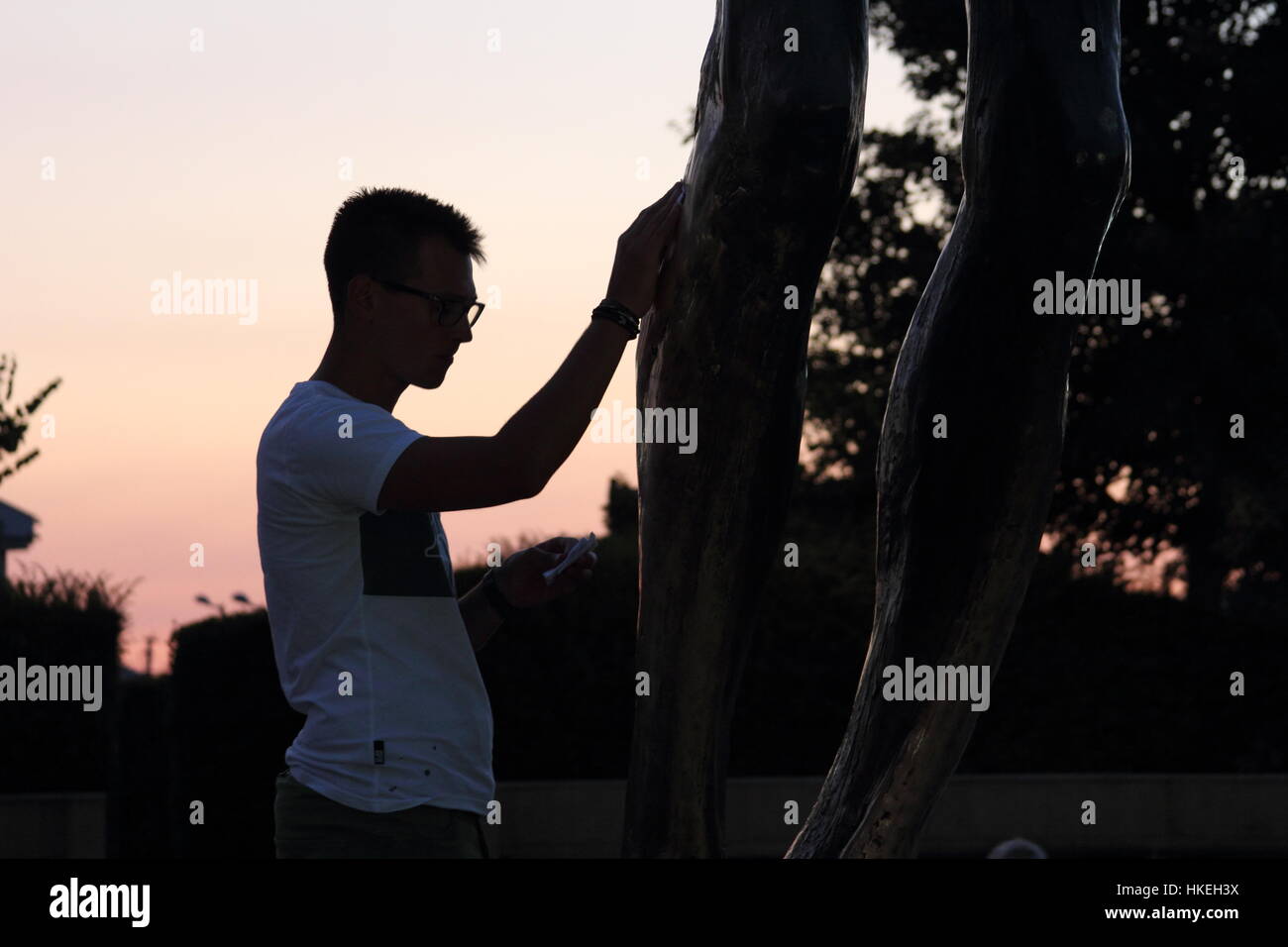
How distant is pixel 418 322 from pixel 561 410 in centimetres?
38

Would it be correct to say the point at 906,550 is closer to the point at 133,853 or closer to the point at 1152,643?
the point at 133,853

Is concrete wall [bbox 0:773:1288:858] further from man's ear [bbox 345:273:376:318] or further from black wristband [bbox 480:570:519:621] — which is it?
man's ear [bbox 345:273:376:318]

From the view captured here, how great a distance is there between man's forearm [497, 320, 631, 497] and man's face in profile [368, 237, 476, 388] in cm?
29

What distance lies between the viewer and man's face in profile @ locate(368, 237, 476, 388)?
321cm

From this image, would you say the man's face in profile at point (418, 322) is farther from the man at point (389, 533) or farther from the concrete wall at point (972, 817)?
the concrete wall at point (972, 817)

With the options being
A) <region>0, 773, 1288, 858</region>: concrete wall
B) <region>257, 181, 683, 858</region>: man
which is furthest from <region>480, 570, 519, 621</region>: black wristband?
<region>0, 773, 1288, 858</region>: concrete wall

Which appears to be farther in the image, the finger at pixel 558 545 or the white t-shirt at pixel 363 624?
the finger at pixel 558 545

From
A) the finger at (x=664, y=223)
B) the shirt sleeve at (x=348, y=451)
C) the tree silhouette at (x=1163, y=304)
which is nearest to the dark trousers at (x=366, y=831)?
the shirt sleeve at (x=348, y=451)

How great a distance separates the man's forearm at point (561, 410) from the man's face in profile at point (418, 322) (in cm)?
29

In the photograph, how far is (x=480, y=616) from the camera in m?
3.74

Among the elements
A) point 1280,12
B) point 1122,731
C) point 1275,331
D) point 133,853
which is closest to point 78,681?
point 133,853

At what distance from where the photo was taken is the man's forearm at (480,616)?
3.71 metres

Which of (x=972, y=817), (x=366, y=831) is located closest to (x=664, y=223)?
(x=366, y=831)
